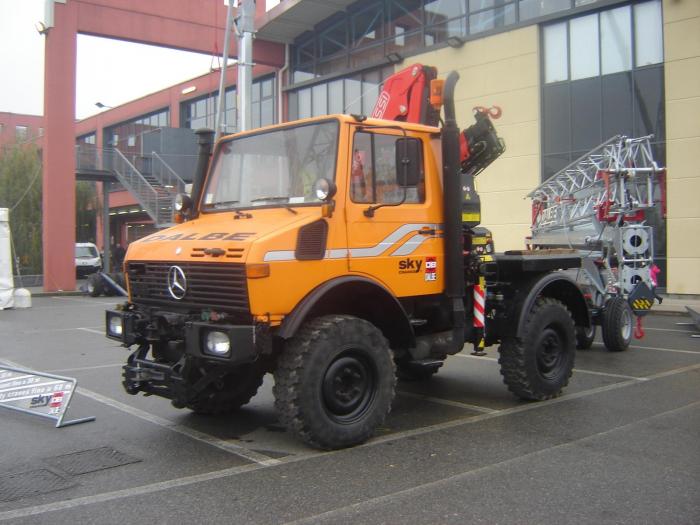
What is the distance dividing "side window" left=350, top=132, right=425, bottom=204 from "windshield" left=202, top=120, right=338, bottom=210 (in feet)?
0.75

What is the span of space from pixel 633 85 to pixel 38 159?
2549 centimetres

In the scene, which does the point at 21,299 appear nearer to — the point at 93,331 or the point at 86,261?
the point at 93,331

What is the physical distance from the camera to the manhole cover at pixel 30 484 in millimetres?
4359

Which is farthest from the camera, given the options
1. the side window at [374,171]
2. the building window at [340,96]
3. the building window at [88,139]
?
the building window at [88,139]

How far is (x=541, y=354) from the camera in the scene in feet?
22.6

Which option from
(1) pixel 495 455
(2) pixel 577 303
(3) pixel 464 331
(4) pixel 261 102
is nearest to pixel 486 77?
(4) pixel 261 102

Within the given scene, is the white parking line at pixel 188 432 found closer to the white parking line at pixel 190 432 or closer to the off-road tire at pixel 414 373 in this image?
the white parking line at pixel 190 432

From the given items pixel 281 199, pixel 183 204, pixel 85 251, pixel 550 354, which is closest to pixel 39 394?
pixel 183 204

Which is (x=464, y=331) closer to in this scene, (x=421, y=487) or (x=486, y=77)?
(x=421, y=487)

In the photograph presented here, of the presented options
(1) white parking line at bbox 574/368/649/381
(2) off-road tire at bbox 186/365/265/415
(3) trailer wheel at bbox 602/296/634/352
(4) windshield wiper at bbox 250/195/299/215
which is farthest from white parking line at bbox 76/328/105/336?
(3) trailer wheel at bbox 602/296/634/352

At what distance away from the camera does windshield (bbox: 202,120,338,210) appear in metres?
5.52

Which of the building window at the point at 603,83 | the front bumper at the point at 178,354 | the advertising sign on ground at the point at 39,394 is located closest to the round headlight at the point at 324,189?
the front bumper at the point at 178,354

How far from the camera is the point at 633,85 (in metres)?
18.9

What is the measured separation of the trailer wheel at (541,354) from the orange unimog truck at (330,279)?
0.07 feet
